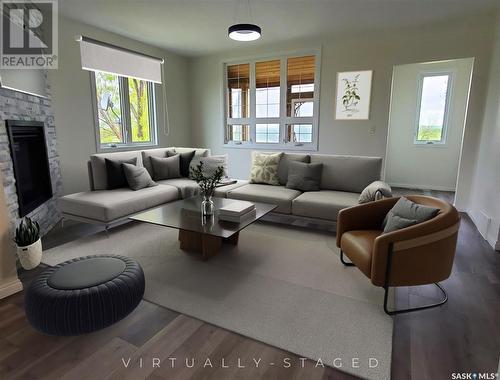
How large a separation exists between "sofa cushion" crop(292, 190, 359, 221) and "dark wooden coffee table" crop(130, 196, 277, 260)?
0.43 m

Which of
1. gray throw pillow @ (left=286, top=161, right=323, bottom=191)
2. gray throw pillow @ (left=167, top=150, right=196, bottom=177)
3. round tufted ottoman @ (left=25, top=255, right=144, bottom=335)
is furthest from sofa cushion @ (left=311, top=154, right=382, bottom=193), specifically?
round tufted ottoman @ (left=25, top=255, right=144, bottom=335)

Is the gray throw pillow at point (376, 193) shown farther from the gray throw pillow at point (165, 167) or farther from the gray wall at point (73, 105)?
the gray wall at point (73, 105)

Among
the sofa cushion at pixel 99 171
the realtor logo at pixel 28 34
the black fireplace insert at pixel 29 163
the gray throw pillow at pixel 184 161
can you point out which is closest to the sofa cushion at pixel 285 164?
the gray throw pillow at pixel 184 161

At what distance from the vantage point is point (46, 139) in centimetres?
354

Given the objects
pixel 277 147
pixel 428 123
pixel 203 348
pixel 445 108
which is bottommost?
pixel 203 348

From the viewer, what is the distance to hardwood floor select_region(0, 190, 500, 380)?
1.47 metres

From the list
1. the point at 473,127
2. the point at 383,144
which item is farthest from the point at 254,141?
the point at 473,127

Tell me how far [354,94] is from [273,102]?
1.47 meters

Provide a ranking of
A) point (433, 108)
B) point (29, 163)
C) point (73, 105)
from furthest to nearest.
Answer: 1. point (433, 108)
2. point (73, 105)
3. point (29, 163)

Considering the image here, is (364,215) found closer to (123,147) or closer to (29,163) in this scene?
(29,163)

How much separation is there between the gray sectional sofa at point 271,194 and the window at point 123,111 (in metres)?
0.85

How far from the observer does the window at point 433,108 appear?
563 centimetres

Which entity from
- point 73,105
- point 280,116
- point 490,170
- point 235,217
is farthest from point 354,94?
point 73,105

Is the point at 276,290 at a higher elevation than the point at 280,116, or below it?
below
